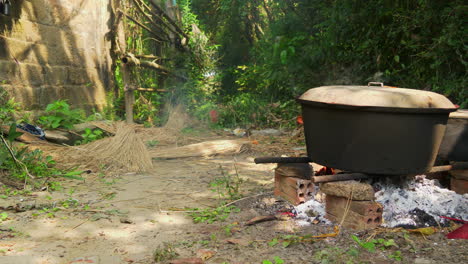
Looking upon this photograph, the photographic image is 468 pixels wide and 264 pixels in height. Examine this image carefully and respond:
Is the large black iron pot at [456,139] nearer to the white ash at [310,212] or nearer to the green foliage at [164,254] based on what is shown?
the white ash at [310,212]

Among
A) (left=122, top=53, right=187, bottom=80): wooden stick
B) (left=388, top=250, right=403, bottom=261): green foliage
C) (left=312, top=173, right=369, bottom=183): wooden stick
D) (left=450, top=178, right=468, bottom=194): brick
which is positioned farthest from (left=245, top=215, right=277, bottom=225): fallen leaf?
(left=122, top=53, right=187, bottom=80): wooden stick

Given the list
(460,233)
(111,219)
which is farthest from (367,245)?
(111,219)

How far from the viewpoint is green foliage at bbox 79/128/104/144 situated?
5.07m

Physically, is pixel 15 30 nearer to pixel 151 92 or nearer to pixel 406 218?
pixel 151 92

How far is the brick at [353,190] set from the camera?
2357mm

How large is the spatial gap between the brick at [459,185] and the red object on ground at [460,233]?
0.66m

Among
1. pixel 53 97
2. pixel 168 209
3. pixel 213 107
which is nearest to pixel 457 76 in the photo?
pixel 168 209

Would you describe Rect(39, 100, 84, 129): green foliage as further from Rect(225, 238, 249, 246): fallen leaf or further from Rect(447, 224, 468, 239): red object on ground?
Rect(447, 224, 468, 239): red object on ground

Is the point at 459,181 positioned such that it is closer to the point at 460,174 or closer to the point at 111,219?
the point at 460,174

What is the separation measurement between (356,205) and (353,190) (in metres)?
0.10

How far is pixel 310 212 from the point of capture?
8.71 feet

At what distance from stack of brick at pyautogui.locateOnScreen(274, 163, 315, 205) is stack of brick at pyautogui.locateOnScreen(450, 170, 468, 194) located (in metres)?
1.06

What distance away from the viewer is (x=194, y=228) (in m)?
2.53

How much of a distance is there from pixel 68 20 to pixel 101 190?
3.70 metres
